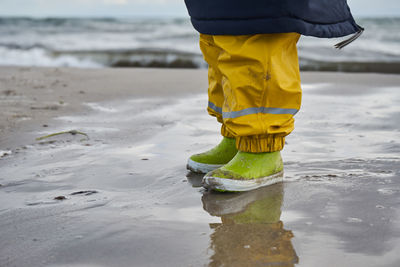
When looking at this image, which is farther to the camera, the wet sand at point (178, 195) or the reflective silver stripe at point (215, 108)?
the reflective silver stripe at point (215, 108)

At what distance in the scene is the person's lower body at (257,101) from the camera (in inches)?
61.1

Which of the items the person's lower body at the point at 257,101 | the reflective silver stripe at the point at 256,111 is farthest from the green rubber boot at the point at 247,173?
the reflective silver stripe at the point at 256,111

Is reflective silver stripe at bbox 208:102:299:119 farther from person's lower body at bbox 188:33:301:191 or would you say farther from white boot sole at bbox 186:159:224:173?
white boot sole at bbox 186:159:224:173

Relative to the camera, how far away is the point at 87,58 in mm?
8070

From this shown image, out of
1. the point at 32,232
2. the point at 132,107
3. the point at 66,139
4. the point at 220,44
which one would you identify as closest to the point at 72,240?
the point at 32,232

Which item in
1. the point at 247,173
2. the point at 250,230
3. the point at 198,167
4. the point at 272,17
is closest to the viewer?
the point at 250,230

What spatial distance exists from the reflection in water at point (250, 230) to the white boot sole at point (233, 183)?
2 cm

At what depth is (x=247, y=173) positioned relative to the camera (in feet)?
5.35

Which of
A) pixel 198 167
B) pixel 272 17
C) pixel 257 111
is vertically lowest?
pixel 198 167

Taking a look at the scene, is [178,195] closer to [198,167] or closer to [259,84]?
[198,167]

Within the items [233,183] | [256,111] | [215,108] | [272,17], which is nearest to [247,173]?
[233,183]

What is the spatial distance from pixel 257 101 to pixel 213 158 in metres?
0.41

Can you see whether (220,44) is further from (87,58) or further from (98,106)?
(87,58)

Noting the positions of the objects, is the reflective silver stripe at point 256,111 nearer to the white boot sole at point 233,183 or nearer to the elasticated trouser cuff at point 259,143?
the elasticated trouser cuff at point 259,143
